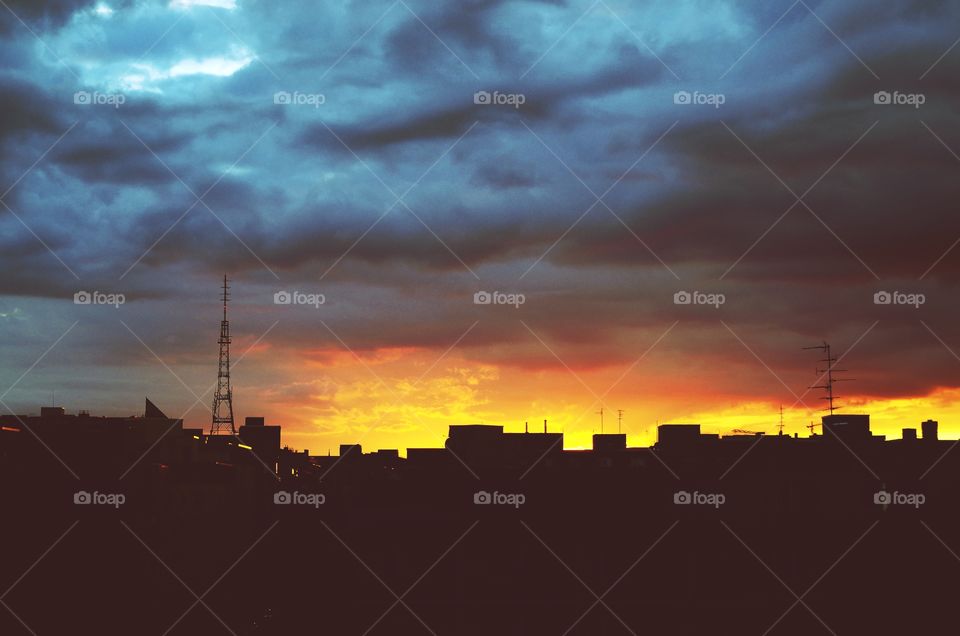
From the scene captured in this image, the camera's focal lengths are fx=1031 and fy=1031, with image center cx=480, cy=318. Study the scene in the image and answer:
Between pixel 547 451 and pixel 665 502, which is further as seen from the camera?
pixel 547 451

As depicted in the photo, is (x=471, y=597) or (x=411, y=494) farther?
(x=411, y=494)

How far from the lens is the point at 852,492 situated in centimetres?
6956

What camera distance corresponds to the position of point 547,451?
73.7 metres

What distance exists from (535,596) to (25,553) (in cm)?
3034

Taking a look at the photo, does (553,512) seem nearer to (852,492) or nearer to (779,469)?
(779,469)

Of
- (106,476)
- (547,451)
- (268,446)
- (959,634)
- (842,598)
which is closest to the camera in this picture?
(106,476)

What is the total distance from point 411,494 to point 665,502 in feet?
57.3

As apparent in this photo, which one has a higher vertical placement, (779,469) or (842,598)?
(779,469)

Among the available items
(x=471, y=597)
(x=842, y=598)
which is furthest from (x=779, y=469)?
(x=471, y=597)

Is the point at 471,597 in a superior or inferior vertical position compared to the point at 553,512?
inferior

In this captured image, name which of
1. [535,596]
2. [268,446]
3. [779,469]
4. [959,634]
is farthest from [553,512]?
[268,446]

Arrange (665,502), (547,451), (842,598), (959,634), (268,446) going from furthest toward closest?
(268,446) → (547,451) → (665,502) → (842,598) → (959,634)

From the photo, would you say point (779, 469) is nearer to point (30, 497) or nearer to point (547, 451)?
point (547, 451)

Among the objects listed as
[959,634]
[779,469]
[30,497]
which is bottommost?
[959,634]
